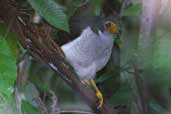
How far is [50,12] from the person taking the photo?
3.05ft

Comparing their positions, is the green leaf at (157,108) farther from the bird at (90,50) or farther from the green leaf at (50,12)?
the green leaf at (50,12)

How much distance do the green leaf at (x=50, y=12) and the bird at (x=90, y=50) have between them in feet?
1.23

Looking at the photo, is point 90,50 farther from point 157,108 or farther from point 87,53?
point 157,108

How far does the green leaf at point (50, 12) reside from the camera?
35.6 inches

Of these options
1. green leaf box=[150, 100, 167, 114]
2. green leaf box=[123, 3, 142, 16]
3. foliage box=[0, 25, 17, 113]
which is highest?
foliage box=[0, 25, 17, 113]

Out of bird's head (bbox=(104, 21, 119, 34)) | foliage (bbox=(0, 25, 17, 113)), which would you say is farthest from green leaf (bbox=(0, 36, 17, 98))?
bird's head (bbox=(104, 21, 119, 34))

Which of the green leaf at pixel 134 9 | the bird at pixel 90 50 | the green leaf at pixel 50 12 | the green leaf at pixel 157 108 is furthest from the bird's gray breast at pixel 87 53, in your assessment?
the green leaf at pixel 50 12

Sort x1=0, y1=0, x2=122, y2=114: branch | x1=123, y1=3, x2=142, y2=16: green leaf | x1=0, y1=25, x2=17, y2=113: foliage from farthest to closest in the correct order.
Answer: x1=123, y1=3, x2=142, y2=16: green leaf, x1=0, y1=0, x2=122, y2=114: branch, x1=0, y1=25, x2=17, y2=113: foliage

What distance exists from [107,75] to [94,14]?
0.29 m

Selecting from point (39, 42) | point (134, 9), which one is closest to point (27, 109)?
point (39, 42)

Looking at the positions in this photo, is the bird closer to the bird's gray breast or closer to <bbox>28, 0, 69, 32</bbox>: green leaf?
the bird's gray breast

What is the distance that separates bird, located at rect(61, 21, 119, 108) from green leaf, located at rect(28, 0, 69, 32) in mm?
374

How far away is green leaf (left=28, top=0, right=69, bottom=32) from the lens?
2.97ft

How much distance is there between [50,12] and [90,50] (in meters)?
0.48
